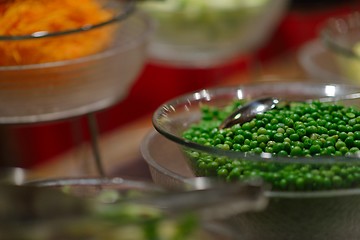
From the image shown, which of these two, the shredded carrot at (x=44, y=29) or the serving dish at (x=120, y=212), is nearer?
the serving dish at (x=120, y=212)

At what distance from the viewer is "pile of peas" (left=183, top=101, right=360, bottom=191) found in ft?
1.76

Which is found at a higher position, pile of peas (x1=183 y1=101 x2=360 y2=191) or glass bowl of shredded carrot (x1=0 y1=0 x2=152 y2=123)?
glass bowl of shredded carrot (x1=0 y1=0 x2=152 y2=123)

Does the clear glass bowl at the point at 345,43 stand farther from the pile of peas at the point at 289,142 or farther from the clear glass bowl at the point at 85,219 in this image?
the clear glass bowl at the point at 85,219

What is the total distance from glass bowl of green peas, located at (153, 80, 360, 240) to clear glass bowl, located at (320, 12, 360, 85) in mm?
241

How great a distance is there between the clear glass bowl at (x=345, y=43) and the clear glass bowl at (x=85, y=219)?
56 centimetres

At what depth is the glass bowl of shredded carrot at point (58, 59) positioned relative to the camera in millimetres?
719

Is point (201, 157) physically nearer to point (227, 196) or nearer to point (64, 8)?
point (227, 196)

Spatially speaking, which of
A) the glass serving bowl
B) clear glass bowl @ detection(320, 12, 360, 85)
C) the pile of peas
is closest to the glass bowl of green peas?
the pile of peas

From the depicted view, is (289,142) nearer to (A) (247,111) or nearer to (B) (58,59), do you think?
(A) (247,111)

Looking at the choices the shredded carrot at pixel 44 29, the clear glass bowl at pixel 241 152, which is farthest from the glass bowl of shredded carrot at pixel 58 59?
the clear glass bowl at pixel 241 152

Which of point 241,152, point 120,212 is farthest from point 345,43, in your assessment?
point 120,212

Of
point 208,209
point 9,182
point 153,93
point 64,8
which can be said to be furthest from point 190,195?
point 153,93

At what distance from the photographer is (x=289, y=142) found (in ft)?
1.96

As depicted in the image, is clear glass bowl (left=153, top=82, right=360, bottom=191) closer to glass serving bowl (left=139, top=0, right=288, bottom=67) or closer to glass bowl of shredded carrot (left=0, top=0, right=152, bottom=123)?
glass bowl of shredded carrot (left=0, top=0, right=152, bottom=123)
